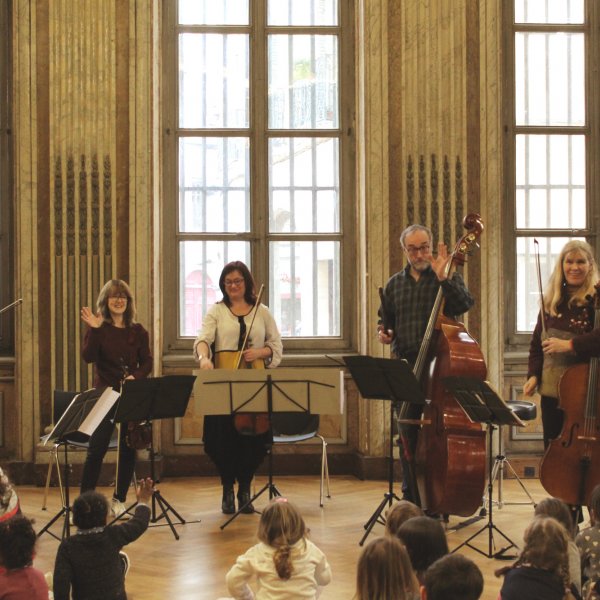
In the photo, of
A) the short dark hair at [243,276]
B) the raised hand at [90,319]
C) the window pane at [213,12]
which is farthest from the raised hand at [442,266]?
the window pane at [213,12]

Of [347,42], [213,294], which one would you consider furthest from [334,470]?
[347,42]

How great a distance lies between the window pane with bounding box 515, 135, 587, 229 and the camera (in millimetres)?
7531

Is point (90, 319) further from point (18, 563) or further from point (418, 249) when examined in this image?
point (18, 563)

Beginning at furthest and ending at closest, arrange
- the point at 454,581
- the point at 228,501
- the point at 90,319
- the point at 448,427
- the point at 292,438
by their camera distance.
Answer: the point at 292,438 → the point at 228,501 → the point at 90,319 → the point at 448,427 → the point at 454,581

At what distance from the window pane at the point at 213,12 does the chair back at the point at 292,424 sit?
3.01 m

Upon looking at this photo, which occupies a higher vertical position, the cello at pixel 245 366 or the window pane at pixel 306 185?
the window pane at pixel 306 185

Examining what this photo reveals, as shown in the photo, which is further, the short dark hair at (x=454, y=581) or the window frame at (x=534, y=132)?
the window frame at (x=534, y=132)

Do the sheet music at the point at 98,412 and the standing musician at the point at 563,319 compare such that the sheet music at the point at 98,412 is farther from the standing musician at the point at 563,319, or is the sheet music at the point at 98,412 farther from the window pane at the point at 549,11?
the window pane at the point at 549,11

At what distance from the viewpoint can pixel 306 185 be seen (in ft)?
24.8

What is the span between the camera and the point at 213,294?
754 cm

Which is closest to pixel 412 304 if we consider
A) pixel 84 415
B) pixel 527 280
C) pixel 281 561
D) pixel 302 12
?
pixel 84 415

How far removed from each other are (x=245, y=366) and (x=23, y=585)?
2.81 meters

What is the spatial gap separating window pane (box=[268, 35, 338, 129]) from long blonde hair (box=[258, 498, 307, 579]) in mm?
4517

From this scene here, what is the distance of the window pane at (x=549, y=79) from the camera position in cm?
751
